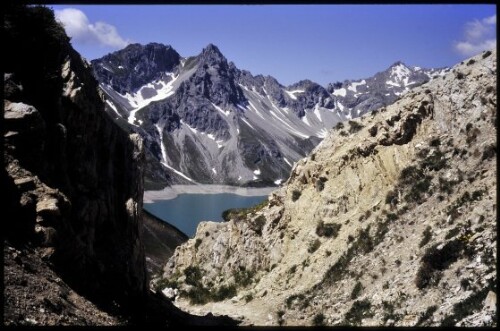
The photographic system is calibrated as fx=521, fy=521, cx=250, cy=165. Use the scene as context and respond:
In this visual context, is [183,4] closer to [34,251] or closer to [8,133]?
[34,251]

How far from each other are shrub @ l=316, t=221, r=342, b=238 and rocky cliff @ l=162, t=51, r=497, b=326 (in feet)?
0.20

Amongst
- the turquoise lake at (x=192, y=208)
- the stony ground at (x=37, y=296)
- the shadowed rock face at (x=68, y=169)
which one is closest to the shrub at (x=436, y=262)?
the shadowed rock face at (x=68, y=169)

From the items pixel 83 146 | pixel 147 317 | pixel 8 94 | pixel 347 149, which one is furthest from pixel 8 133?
pixel 347 149

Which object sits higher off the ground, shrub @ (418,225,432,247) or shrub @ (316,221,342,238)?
shrub @ (418,225,432,247)

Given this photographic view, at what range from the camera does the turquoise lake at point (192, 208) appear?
104494 mm

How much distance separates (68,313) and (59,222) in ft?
6.89

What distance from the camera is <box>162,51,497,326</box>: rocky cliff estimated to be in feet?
47.3

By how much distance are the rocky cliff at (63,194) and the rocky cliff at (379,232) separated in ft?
19.4

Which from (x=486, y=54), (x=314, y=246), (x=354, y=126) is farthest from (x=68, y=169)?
(x=486, y=54)

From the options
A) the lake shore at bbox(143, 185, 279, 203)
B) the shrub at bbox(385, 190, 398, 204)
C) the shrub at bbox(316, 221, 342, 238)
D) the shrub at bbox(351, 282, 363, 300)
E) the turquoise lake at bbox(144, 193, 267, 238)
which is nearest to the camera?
the shrub at bbox(351, 282, 363, 300)

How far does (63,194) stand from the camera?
1070 centimetres

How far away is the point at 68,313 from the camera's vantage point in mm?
8367

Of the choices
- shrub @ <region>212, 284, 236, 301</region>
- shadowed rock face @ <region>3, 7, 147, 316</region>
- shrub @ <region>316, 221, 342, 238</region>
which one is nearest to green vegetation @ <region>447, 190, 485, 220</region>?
shrub @ <region>316, 221, 342, 238</region>

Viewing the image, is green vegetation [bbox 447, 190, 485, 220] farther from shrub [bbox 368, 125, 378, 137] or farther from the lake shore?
the lake shore
